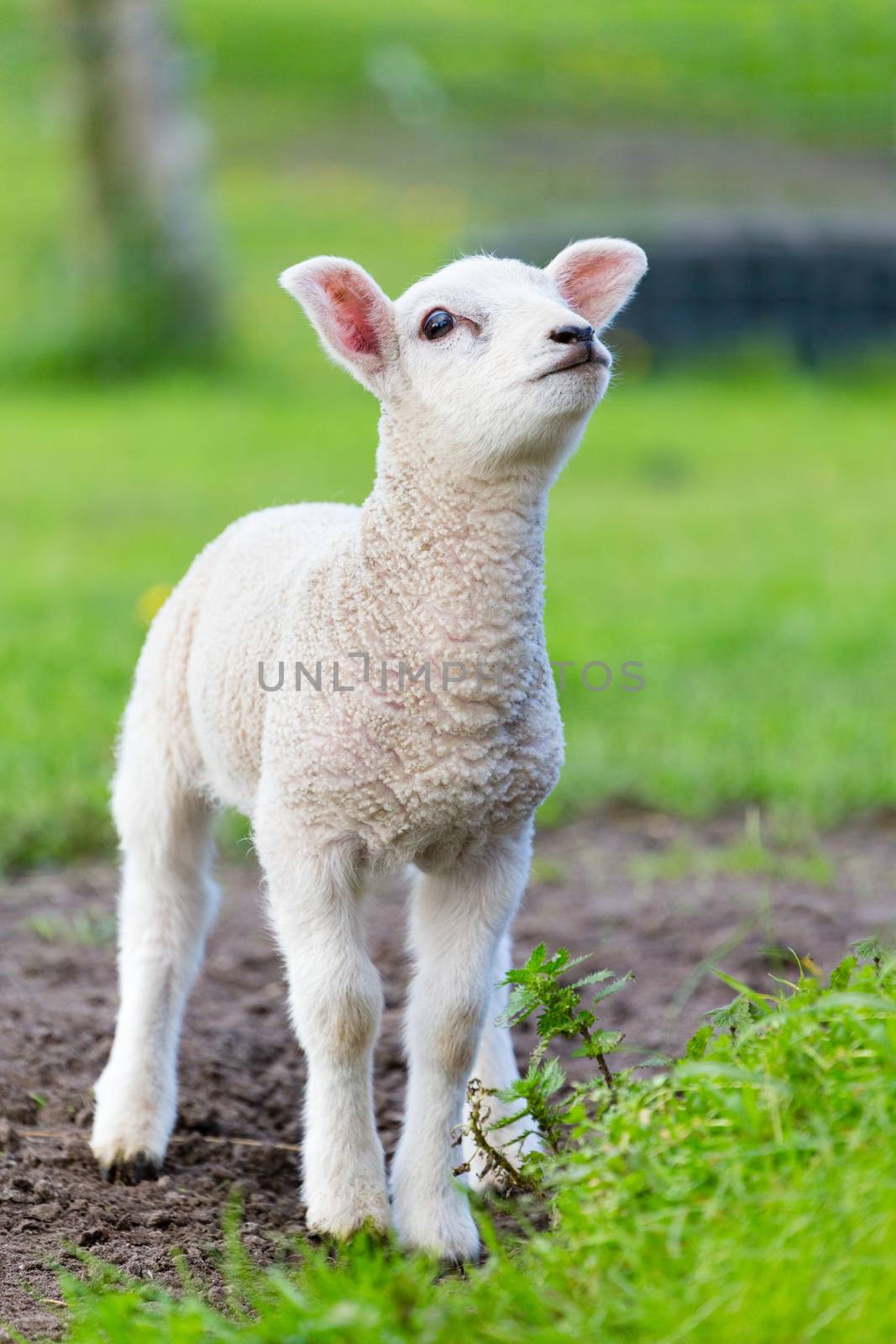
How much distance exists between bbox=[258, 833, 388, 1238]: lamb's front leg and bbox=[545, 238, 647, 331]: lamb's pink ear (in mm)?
1209

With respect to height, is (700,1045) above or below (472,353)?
below

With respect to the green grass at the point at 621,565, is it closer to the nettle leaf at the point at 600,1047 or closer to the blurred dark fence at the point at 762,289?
the blurred dark fence at the point at 762,289

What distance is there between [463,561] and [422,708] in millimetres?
269

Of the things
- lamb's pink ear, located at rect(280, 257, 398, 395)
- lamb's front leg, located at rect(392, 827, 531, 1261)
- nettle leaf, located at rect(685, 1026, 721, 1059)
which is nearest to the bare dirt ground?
lamb's front leg, located at rect(392, 827, 531, 1261)

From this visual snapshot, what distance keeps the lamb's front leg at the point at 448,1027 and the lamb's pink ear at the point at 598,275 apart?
3.49 feet

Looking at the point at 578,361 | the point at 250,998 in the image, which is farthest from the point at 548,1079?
the point at 250,998

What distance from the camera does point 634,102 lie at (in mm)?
20031

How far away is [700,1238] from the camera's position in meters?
2.27

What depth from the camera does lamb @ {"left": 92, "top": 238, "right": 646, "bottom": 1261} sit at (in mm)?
2941

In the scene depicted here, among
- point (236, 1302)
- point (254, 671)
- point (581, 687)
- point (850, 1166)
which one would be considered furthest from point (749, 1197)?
point (581, 687)

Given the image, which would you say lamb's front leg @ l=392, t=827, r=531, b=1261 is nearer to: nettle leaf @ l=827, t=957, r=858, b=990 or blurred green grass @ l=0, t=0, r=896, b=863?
nettle leaf @ l=827, t=957, r=858, b=990

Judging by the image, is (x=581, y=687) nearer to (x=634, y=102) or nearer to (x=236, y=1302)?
(x=236, y=1302)

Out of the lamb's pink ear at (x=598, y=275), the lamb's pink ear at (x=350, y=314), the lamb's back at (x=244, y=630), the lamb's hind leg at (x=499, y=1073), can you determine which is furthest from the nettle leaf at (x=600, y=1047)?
the lamb's pink ear at (x=598, y=275)

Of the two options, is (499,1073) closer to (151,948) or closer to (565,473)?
(151,948)
